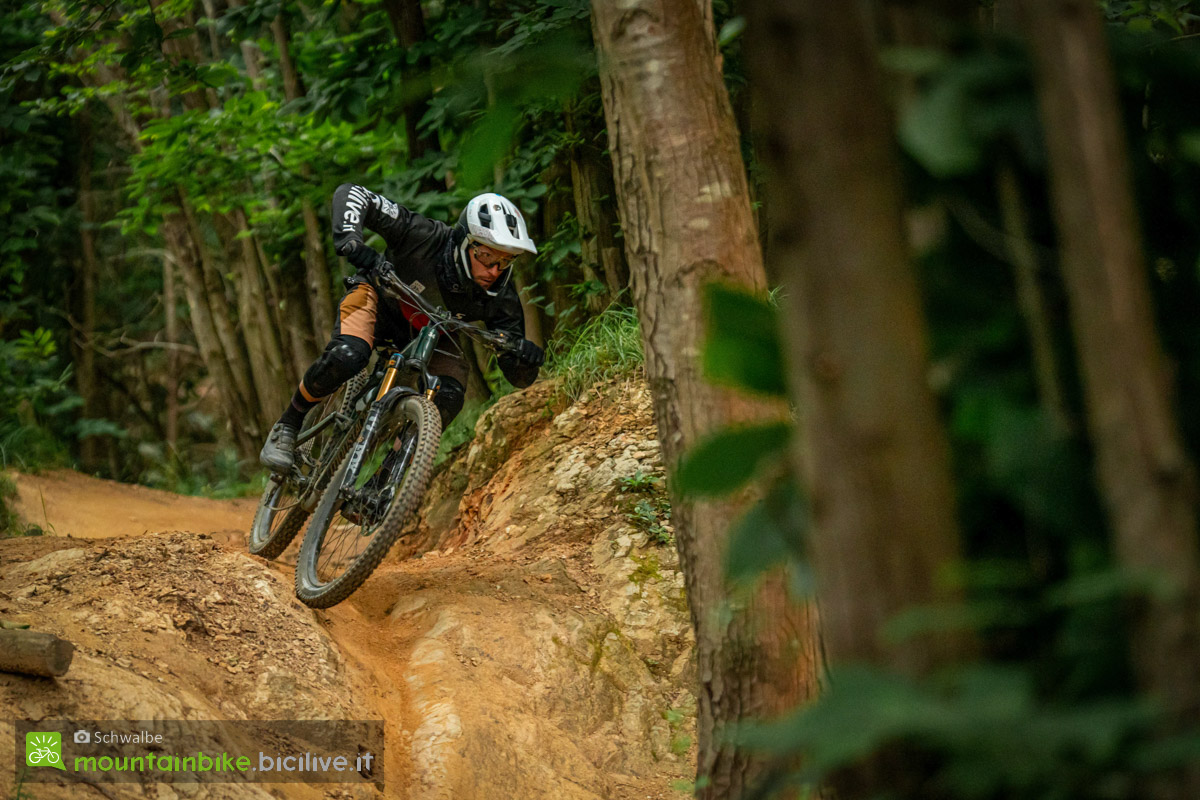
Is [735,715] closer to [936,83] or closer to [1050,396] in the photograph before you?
[1050,396]

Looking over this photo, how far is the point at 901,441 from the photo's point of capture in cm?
85

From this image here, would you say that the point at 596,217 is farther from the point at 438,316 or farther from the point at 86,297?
the point at 86,297

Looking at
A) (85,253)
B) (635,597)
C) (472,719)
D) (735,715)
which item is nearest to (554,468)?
(635,597)

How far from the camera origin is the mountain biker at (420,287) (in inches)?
195

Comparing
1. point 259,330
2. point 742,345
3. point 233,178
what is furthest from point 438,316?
point 259,330

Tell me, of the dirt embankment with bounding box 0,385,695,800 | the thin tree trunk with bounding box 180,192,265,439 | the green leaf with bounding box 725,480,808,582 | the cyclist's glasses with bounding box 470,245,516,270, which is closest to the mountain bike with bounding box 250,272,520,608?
the dirt embankment with bounding box 0,385,695,800

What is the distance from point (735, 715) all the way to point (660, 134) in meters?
1.35

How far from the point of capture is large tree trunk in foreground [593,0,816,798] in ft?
6.64

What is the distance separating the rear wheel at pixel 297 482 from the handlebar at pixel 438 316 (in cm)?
63

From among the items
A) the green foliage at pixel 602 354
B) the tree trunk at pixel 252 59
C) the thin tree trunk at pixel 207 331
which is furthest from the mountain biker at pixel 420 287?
the tree trunk at pixel 252 59

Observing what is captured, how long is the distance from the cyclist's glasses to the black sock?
1220 millimetres

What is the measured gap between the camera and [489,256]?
16.9 ft

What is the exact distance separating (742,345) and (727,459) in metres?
0.11

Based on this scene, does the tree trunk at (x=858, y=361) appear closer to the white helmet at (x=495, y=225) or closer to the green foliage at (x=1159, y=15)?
the green foliage at (x=1159, y=15)
